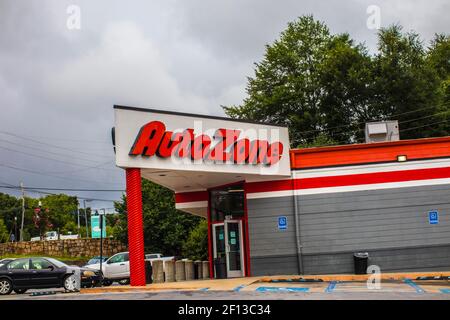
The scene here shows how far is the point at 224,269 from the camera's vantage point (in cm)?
2559

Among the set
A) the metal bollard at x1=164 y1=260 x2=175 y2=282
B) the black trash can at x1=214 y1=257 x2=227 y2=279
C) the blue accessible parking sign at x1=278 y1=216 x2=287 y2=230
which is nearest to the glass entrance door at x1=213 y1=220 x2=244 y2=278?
the black trash can at x1=214 y1=257 x2=227 y2=279

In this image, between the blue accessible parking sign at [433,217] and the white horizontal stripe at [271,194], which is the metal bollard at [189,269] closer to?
the white horizontal stripe at [271,194]

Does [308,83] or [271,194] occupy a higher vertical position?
[308,83]

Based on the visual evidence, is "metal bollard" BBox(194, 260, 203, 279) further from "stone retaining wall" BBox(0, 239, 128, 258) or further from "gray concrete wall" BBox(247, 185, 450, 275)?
"stone retaining wall" BBox(0, 239, 128, 258)

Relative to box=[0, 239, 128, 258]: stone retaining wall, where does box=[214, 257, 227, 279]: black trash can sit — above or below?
below

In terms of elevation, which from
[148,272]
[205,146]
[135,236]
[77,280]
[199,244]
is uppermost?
[205,146]

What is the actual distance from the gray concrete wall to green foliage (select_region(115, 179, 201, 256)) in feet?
92.3

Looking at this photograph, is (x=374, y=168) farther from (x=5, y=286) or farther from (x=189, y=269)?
(x=5, y=286)

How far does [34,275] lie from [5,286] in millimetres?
1121

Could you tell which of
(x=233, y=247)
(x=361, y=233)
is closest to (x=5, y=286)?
(x=233, y=247)

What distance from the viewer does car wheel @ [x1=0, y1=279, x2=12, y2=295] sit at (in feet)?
75.6

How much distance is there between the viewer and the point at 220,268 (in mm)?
25625

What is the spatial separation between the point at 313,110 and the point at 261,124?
30.8m

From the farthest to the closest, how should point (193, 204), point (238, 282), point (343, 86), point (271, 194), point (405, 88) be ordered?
1. point (343, 86)
2. point (405, 88)
3. point (193, 204)
4. point (271, 194)
5. point (238, 282)
